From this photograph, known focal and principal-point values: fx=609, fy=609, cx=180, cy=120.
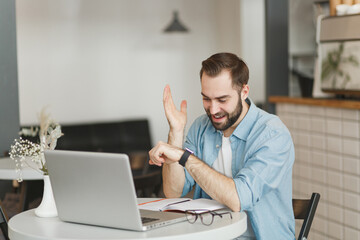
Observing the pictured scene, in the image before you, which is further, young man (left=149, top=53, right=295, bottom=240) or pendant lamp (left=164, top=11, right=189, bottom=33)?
pendant lamp (left=164, top=11, right=189, bottom=33)

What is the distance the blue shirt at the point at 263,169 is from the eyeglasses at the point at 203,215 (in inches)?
5.1

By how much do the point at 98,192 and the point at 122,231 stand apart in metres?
0.15

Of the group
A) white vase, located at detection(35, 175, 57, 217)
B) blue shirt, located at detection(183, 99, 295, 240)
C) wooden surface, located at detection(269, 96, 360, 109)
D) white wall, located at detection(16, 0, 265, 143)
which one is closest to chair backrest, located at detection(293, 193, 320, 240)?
blue shirt, located at detection(183, 99, 295, 240)

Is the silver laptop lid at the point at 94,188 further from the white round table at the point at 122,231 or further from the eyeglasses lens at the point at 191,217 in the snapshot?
the eyeglasses lens at the point at 191,217

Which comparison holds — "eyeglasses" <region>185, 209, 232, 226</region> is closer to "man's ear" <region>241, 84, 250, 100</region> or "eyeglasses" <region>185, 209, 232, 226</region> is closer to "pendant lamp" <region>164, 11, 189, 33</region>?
"man's ear" <region>241, 84, 250, 100</region>

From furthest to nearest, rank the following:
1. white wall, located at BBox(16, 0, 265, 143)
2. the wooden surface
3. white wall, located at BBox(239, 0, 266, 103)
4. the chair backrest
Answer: white wall, located at BBox(239, 0, 266, 103) < white wall, located at BBox(16, 0, 265, 143) < the wooden surface < the chair backrest

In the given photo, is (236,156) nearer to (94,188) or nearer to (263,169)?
(263,169)

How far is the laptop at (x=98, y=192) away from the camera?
1.89 m

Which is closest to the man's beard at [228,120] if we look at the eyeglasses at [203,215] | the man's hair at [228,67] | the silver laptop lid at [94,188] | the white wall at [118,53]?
the man's hair at [228,67]

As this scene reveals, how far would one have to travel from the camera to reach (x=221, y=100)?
2.42 meters

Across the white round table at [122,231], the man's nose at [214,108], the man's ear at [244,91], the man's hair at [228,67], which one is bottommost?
the white round table at [122,231]

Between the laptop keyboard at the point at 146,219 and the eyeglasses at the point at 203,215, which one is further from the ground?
the laptop keyboard at the point at 146,219

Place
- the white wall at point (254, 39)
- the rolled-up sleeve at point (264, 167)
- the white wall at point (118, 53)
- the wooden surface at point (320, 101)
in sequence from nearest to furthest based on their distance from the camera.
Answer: the rolled-up sleeve at point (264, 167) < the wooden surface at point (320, 101) < the white wall at point (118, 53) < the white wall at point (254, 39)

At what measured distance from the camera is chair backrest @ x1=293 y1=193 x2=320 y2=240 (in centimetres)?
237
